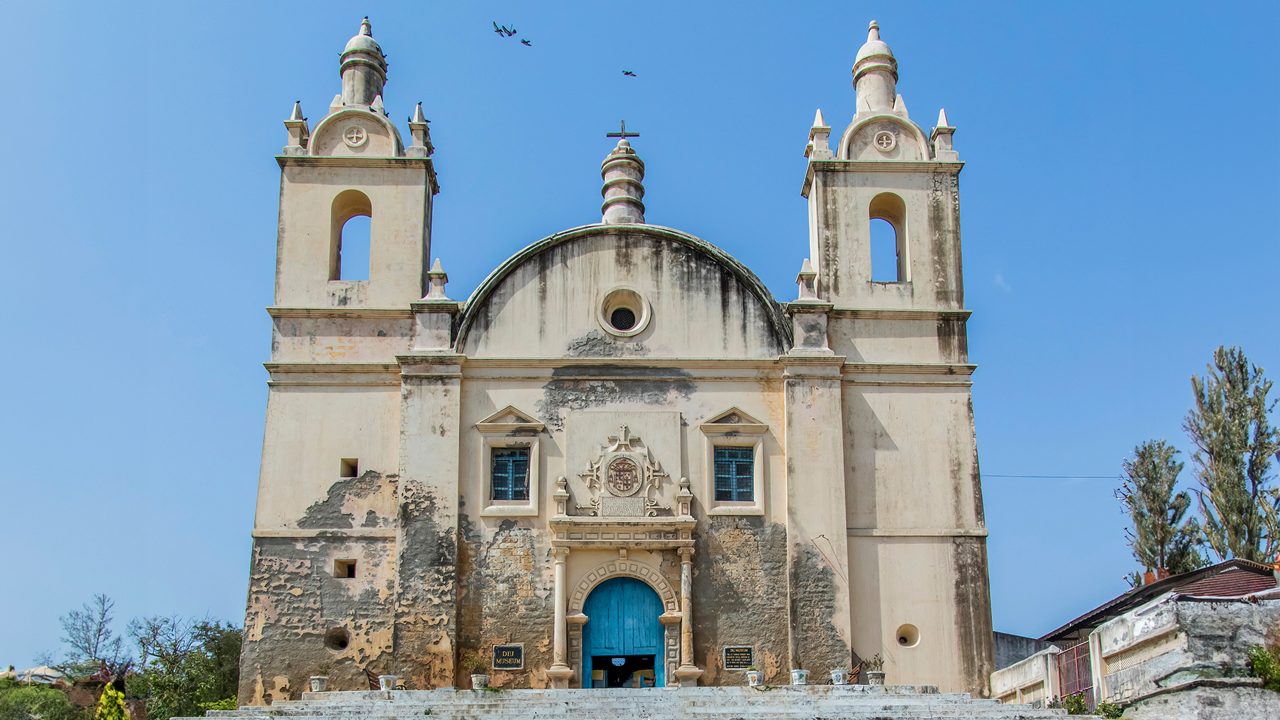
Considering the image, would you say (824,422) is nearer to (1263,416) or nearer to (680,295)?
(680,295)

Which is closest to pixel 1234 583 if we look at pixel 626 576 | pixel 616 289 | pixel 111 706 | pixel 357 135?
pixel 626 576

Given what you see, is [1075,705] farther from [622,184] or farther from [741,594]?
[622,184]

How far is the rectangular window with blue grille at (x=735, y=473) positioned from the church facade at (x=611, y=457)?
0.18 ft

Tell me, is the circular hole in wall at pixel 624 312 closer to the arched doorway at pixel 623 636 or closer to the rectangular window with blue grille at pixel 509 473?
the rectangular window with blue grille at pixel 509 473

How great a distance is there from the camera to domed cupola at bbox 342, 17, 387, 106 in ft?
89.6

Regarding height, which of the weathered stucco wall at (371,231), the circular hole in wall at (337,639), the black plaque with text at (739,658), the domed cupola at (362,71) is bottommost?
the black plaque with text at (739,658)

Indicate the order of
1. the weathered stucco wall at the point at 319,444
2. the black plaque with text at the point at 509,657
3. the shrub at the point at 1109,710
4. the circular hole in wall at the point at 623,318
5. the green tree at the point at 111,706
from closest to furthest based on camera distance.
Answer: the shrub at the point at 1109,710 < the green tree at the point at 111,706 < the black plaque with text at the point at 509,657 < the weathered stucco wall at the point at 319,444 < the circular hole in wall at the point at 623,318

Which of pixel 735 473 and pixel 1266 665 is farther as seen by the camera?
pixel 735 473

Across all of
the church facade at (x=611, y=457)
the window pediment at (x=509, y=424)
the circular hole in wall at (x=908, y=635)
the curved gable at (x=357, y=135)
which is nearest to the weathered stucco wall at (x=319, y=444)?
the church facade at (x=611, y=457)

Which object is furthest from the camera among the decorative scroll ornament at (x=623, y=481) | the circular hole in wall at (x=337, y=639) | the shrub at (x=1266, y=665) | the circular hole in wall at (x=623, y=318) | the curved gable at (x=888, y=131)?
the curved gable at (x=888, y=131)

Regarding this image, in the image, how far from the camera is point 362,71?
27.5m

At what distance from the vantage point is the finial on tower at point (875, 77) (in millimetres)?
27547

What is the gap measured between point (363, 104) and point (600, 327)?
638 centimetres

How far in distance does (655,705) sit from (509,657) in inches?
185
